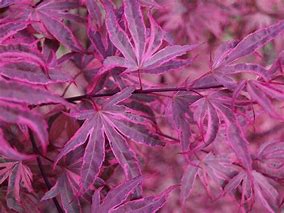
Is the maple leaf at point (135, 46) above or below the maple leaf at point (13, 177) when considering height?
above

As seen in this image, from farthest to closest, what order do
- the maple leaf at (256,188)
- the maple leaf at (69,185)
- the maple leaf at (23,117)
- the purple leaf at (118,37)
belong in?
the maple leaf at (256,188), the maple leaf at (69,185), the purple leaf at (118,37), the maple leaf at (23,117)

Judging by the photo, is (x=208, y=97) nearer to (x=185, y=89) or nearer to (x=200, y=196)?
(x=185, y=89)

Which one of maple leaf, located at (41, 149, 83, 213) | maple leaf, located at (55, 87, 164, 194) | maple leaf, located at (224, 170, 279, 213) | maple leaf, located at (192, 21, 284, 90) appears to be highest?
maple leaf, located at (192, 21, 284, 90)

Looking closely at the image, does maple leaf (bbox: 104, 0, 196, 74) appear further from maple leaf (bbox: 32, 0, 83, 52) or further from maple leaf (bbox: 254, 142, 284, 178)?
maple leaf (bbox: 254, 142, 284, 178)

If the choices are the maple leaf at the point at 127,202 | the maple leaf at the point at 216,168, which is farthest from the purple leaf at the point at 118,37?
the maple leaf at the point at 216,168

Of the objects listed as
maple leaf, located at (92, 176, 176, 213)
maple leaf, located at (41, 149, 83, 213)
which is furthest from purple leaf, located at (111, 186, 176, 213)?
maple leaf, located at (41, 149, 83, 213)

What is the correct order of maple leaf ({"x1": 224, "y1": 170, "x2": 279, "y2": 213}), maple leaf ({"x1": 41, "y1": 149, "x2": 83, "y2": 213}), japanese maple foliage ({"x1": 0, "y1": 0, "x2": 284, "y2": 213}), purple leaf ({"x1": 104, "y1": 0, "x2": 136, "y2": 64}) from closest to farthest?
japanese maple foliage ({"x1": 0, "y1": 0, "x2": 284, "y2": 213}) < purple leaf ({"x1": 104, "y1": 0, "x2": 136, "y2": 64}) < maple leaf ({"x1": 41, "y1": 149, "x2": 83, "y2": 213}) < maple leaf ({"x1": 224, "y1": 170, "x2": 279, "y2": 213})

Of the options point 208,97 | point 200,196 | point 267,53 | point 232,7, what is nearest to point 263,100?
point 208,97

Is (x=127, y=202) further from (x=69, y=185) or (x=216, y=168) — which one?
(x=216, y=168)

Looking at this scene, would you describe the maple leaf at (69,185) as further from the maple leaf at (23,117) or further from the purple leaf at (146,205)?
the maple leaf at (23,117)
